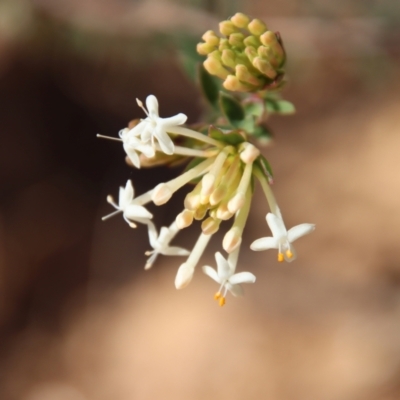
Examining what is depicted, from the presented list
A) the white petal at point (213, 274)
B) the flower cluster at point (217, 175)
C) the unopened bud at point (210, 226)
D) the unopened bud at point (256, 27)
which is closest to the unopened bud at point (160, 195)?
the flower cluster at point (217, 175)

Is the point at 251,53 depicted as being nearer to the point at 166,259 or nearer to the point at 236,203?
the point at 236,203

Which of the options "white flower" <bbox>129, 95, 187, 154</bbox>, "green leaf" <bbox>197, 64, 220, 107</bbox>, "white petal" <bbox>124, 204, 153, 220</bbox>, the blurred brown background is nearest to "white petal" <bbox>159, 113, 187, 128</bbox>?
"white flower" <bbox>129, 95, 187, 154</bbox>

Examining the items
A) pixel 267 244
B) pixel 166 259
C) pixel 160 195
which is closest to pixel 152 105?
pixel 160 195

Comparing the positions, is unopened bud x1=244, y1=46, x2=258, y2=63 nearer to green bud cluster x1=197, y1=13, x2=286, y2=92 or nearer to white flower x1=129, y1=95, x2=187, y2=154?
green bud cluster x1=197, y1=13, x2=286, y2=92

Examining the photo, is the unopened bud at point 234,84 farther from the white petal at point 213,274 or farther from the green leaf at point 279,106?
the white petal at point 213,274

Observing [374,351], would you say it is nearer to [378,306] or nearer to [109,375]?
[378,306]

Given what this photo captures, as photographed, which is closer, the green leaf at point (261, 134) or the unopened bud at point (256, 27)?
the unopened bud at point (256, 27)

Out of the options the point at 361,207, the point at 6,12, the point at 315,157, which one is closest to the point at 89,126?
the point at 6,12
